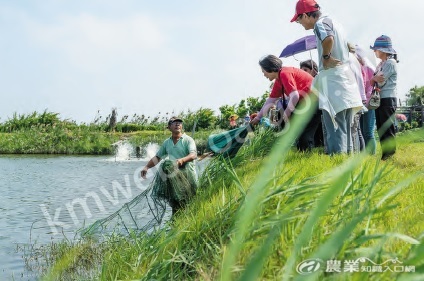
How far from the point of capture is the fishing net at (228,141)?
6586 millimetres

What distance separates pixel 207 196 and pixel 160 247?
148 centimetres

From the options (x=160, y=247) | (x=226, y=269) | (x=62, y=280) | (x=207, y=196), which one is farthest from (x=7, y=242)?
(x=226, y=269)

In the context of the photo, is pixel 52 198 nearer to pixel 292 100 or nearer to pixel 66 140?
pixel 292 100

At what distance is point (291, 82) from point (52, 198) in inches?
365

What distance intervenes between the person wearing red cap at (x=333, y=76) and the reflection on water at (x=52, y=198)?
3.29 metres

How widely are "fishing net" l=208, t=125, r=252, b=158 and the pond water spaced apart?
2.29 meters

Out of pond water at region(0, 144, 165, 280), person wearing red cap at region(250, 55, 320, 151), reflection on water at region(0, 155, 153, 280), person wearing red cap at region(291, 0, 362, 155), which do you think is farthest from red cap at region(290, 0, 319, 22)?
pond water at region(0, 144, 165, 280)

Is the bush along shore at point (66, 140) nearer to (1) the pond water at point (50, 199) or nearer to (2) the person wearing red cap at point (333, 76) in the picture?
(1) the pond water at point (50, 199)

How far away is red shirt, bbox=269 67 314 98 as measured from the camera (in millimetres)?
6168

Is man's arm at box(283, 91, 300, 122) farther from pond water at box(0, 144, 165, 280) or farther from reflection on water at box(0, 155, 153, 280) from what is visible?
pond water at box(0, 144, 165, 280)

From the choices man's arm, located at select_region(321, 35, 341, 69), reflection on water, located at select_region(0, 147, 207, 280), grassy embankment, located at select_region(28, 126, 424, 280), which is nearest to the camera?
grassy embankment, located at select_region(28, 126, 424, 280)

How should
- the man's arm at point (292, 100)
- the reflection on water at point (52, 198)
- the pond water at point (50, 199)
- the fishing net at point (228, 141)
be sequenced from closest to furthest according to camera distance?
1. the man's arm at point (292, 100)
2. the fishing net at point (228, 141)
3. the pond water at point (50, 199)
4. the reflection on water at point (52, 198)

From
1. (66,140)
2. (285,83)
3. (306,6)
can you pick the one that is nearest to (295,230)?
(306,6)

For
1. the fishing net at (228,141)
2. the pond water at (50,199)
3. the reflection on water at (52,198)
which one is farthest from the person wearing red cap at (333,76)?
the pond water at (50,199)
